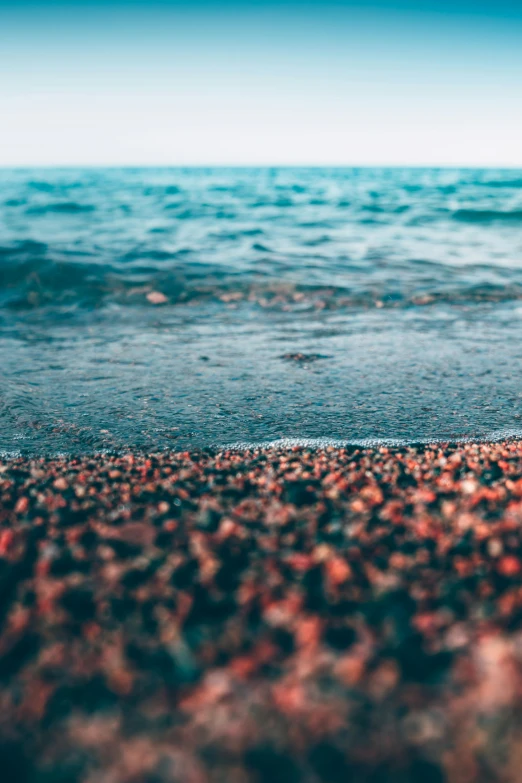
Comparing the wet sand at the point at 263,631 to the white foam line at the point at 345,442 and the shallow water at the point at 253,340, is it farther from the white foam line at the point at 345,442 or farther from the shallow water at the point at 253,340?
the shallow water at the point at 253,340

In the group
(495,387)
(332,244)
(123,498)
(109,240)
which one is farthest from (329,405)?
(109,240)

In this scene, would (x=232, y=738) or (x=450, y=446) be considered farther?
(x=450, y=446)

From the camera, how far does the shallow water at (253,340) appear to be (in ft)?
15.8

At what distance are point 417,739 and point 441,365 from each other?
198 inches

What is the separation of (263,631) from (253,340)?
5.55 meters

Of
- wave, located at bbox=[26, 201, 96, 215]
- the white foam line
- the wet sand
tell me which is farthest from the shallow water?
wave, located at bbox=[26, 201, 96, 215]

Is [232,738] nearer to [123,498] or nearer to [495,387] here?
[123,498]

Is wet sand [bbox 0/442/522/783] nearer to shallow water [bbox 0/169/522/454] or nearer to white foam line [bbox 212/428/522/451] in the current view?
white foam line [bbox 212/428/522/451]

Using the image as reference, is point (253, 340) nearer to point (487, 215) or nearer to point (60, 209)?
point (487, 215)

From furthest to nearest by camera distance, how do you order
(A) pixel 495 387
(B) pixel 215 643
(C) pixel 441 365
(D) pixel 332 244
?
(D) pixel 332 244
(C) pixel 441 365
(A) pixel 495 387
(B) pixel 215 643

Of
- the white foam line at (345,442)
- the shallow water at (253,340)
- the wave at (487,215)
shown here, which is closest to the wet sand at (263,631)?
the white foam line at (345,442)

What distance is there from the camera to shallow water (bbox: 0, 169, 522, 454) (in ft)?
15.8

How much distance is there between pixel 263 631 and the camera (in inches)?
81.7

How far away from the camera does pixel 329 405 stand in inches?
205
